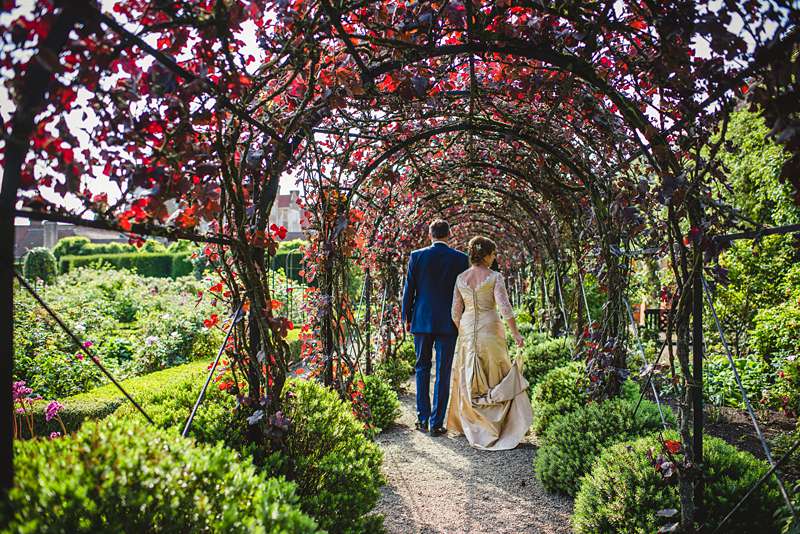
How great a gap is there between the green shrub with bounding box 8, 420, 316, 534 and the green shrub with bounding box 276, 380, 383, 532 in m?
0.52

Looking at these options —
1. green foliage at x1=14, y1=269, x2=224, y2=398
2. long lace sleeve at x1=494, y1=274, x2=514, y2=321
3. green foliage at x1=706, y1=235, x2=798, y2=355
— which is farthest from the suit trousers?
green foliage at x1=706, y1=235, x2=798, y2=355

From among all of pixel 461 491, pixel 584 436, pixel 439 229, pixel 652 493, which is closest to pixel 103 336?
pixel 439 229

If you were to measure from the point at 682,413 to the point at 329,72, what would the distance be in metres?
2.05

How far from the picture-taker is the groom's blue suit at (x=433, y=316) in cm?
493

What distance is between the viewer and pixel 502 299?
4727mm

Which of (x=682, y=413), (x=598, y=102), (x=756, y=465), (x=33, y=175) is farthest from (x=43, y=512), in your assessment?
(x=598, y=102)

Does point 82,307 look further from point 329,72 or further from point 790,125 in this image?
point 790,125

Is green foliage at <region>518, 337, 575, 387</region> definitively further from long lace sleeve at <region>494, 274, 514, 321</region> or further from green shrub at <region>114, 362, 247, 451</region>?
green shrub at <region>114, 362, 247, 451</region>

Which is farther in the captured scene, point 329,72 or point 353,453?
point 353,453

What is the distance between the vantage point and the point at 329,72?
231 centimetres

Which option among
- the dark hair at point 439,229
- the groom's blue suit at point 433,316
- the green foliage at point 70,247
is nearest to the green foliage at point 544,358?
the groom's blue suit at point 433,316

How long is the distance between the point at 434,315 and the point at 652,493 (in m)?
2.73

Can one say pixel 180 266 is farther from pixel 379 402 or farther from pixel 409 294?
pixel 379 402

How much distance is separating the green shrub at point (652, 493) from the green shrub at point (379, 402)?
2397 millimetres
